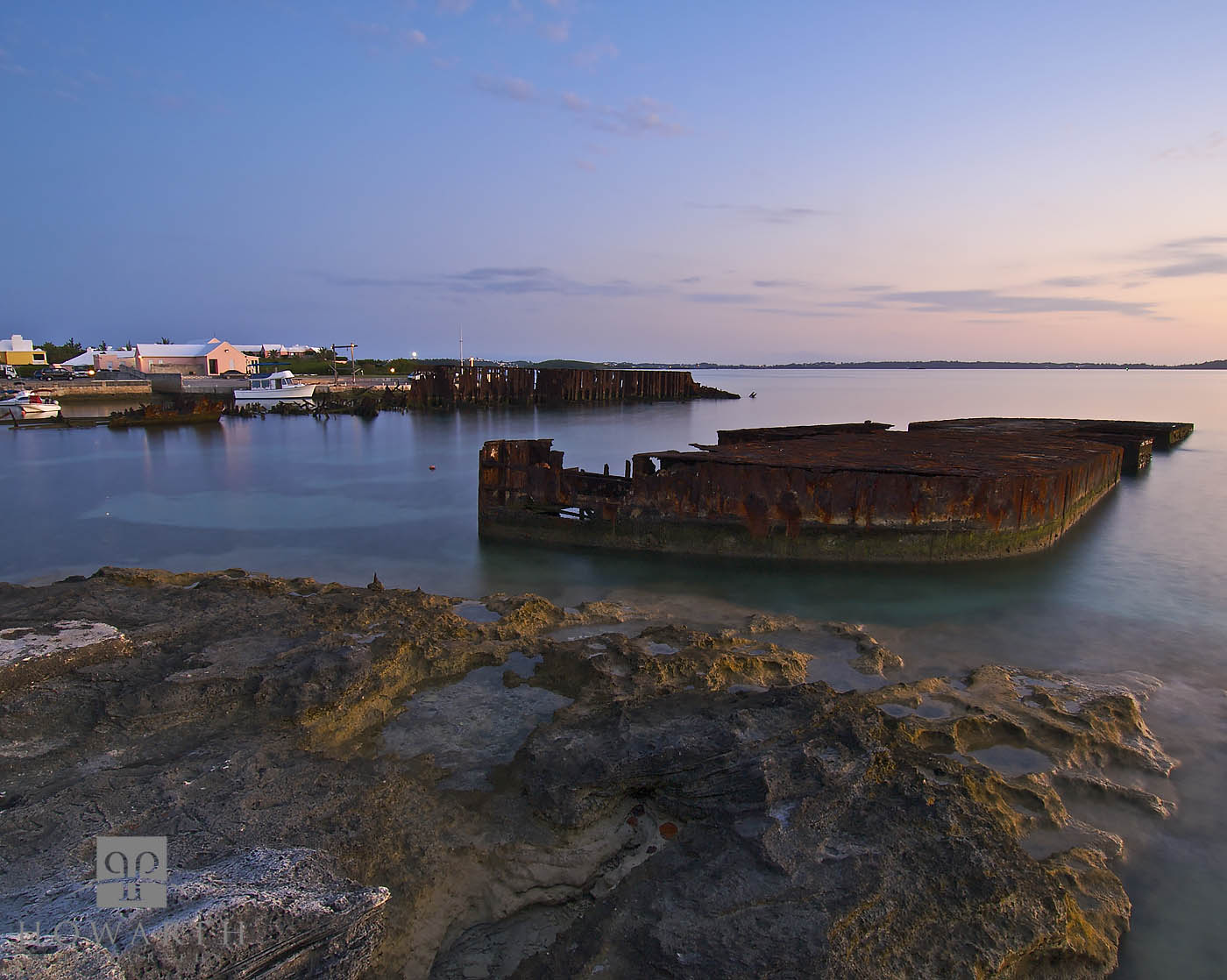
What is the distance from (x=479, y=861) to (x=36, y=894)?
1.72 m

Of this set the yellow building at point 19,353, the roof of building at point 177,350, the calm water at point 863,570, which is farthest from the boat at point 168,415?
the yellow building at point 19,353

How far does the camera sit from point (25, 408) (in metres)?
34.7

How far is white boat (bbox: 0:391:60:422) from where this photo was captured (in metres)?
34.6

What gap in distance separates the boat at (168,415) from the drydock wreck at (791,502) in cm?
2981

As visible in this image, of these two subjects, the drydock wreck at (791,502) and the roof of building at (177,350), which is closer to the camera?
the drydock wreck at (791,502)

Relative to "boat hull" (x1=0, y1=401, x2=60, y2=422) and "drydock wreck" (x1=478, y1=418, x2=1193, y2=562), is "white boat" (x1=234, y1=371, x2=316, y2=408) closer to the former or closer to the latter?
"boat hull" (x1=0, y1=401, x2=60, y2=422)

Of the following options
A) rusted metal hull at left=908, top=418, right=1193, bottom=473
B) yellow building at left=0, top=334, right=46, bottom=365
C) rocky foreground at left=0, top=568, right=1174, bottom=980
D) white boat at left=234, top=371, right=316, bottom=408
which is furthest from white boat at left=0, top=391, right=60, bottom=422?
yellow building at left=0, top=334, right=46, bottom=365

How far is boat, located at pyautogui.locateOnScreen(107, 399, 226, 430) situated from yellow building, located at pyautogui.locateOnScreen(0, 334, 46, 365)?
56.4 meters

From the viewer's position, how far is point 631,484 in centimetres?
1080

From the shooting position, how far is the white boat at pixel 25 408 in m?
34.6

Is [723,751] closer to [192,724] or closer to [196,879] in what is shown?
[196,879]

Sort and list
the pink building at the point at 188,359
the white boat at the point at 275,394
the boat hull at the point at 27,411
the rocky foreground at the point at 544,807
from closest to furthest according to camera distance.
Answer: the rocky foreground at the point at 544,807
the boat hull at the point at 27,411
the white boat at the point at 275,394
the pink building at the point at 188,359

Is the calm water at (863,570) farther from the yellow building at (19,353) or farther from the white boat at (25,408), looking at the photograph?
the yellow building at (19,353)

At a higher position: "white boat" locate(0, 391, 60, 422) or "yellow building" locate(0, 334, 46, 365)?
"yellow building" locate(0, 334, 46, 365)
